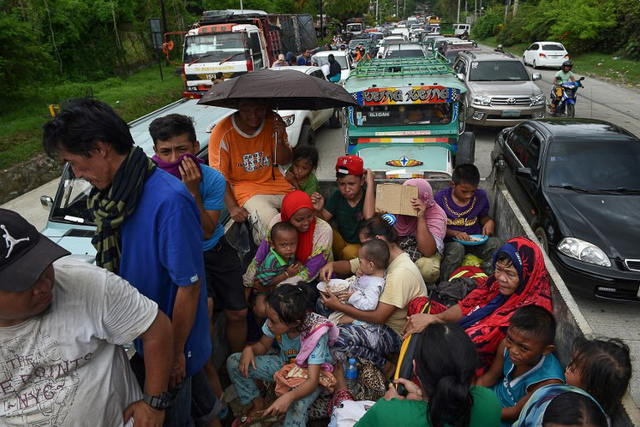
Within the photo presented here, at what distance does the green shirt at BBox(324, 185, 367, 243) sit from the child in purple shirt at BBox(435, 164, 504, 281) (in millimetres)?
846

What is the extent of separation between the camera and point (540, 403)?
201cm

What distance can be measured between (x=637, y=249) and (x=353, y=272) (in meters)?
3.01

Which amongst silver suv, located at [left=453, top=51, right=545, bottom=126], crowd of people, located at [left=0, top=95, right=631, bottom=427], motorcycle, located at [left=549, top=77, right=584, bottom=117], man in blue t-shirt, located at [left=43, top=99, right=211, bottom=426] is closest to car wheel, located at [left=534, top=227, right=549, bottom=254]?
crowd of people, located at [left=0, top=95, right=631, bottom=427]

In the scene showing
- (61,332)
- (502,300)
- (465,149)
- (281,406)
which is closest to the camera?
(61,332)

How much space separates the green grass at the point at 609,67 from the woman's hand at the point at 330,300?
70.1 feet

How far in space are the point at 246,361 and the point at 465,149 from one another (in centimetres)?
458

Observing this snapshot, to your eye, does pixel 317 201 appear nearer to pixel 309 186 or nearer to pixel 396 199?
pixel 309 186

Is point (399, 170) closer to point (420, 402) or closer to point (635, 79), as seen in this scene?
point (420, 402)

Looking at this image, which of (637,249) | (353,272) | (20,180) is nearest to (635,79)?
(637,249)

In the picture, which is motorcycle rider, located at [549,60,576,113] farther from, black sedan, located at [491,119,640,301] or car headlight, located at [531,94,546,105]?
black sedan, located at [491,119,640,301]

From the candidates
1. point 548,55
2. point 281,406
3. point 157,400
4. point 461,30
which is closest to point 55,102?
point 281,406

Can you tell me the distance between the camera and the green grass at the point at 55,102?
959cm

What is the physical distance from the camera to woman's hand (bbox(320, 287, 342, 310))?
327 cm

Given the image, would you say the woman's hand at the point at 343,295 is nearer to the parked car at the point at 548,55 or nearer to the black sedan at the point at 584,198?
the black sedan at the point at 584,198
